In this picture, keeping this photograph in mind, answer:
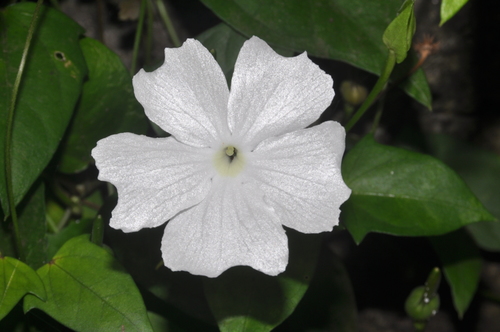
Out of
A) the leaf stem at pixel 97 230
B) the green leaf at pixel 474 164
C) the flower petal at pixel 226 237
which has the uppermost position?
the flower petal at pixel 226 237

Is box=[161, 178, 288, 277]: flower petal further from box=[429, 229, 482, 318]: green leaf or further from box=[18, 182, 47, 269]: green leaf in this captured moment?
box=[429, 229, 482, 318]: green leaf

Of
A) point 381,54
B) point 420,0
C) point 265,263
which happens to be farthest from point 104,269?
point 420,0

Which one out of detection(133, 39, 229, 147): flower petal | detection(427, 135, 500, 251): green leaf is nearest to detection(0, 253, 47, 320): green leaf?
detection(133, 39, 229, 147): flower petal

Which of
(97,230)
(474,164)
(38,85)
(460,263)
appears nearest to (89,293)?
(97,230)

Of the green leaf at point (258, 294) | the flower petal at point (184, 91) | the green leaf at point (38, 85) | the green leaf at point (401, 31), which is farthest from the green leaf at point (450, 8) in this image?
the green leaf at point (38, 85)

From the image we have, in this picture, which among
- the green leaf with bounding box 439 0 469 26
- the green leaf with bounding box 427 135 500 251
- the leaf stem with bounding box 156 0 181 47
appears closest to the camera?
the green leaf with bounding box 439 0 469 26

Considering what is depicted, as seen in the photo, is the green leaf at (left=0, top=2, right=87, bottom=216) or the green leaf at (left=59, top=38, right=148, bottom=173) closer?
the green leaf at (left=0, top=2, right=87, bottom=216)

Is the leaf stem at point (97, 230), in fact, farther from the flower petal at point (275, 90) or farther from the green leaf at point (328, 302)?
the green leaf at point (328, 302)

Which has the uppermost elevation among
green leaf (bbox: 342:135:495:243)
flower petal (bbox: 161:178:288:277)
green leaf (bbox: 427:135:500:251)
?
flower petal (bbox: 161:178:288:277)
